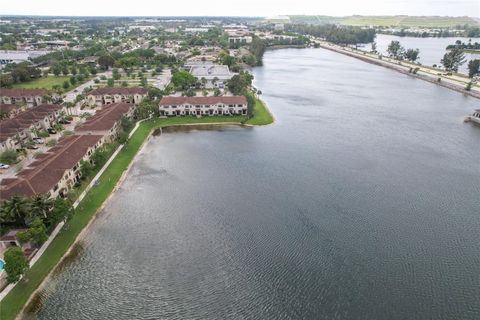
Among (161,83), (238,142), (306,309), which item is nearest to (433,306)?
(306,309)

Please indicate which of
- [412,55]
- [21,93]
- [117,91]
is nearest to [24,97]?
[21,93]

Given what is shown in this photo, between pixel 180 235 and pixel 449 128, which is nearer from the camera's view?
pixel 180 235

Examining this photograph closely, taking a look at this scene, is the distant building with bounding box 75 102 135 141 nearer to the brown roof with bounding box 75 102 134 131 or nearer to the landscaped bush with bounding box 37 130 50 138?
the brown roof with bounding box 75 102 134 131

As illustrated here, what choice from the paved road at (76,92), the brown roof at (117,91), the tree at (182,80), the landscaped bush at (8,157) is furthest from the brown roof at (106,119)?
the tree at (182,80)

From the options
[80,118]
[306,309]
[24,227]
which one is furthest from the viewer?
[80,118]

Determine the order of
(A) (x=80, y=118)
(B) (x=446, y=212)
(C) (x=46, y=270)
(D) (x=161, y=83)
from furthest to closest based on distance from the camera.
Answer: (D) (x=161, y=83)
(A) (x=80, y=118)
(B) (x=446, y=212)
(C) (x=46, y=270)

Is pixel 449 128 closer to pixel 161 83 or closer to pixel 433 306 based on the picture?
pixel 433 306
